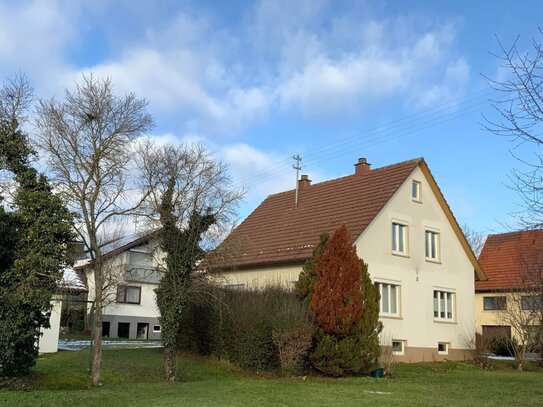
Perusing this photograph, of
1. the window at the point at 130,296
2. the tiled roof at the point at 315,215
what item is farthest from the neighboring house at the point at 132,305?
the tiled roof at the point at 315,215

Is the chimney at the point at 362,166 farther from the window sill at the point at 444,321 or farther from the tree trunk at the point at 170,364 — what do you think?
the tree trunk at the point at 170,364

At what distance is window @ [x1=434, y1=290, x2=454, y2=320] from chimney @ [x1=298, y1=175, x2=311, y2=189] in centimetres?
929

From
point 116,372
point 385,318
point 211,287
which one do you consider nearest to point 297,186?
point 385,318

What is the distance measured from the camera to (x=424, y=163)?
1114 inches

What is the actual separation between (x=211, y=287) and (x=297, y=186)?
39.4 feet

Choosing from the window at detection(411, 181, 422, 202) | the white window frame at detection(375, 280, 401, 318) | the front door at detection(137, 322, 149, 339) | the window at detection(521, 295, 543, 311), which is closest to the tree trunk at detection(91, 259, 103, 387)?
the white window frame at detection(375, 280, 401, 318)

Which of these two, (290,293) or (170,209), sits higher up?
(170,209)

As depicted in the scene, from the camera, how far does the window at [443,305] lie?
28062mm

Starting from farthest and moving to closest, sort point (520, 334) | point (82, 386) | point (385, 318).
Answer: point (520, 334), point (385, 318), point (82, 386)

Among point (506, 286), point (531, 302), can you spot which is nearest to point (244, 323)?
point (531, 302)

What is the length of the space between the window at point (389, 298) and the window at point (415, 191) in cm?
452

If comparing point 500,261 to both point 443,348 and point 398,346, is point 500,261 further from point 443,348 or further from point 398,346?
point 398,346

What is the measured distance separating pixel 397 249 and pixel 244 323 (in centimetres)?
942

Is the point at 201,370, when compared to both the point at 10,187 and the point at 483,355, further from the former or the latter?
the point at 483,355
